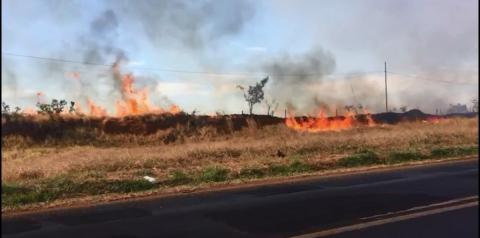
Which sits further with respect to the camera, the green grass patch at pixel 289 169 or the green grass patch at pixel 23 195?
the green grass patch at pixel 289 169

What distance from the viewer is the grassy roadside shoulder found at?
11.7m

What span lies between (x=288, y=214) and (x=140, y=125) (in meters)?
34.1

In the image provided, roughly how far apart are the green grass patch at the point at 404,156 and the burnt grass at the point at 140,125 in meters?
11.3

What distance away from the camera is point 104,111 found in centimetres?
3738

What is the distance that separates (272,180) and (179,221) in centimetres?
533

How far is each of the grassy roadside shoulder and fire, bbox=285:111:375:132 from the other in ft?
90.3

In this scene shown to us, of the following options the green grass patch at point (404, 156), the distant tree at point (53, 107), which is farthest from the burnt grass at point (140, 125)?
the green grass patch at point (404, 156)

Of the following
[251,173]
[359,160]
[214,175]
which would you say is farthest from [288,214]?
[359,160]

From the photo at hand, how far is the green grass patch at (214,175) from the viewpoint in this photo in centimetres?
1411

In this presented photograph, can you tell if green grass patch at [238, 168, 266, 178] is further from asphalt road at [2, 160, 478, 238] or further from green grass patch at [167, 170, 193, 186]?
asphalt road at [2, 160, 478, 238]

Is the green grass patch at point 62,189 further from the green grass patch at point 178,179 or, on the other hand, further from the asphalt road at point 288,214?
the asphalt road at point 288,214

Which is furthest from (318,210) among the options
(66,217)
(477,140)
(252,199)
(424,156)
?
(424,156)

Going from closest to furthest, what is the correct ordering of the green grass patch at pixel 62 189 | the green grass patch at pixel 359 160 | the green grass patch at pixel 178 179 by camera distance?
1. the green grass patch at pixel 62 189
2. the green grass patch at pixel 178 179
3. the green grass patch at pixel 359 160

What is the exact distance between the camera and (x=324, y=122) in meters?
48.7
